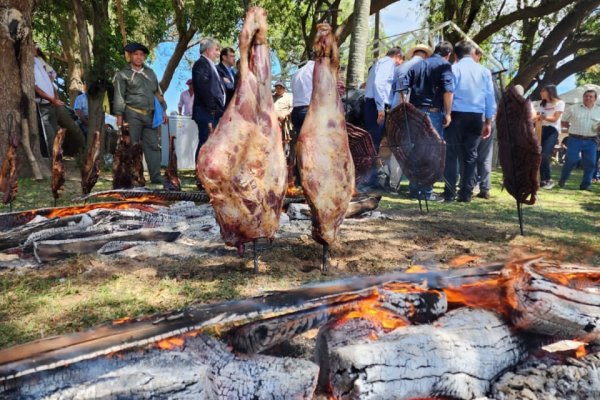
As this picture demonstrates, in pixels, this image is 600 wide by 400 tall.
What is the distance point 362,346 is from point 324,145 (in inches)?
71.4

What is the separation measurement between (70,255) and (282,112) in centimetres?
761

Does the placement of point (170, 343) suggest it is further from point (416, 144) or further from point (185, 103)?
point (185, 103)

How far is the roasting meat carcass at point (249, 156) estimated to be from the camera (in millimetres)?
3195

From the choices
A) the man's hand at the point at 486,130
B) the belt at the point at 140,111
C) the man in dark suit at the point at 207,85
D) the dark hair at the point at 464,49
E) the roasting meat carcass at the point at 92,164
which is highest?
Result: the dark hair at the point at 464,49

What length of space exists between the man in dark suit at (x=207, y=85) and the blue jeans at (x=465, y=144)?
4142mm

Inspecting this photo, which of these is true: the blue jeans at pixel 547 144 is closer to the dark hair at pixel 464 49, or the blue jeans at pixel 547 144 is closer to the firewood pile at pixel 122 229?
the dark hair at pixel 464 49

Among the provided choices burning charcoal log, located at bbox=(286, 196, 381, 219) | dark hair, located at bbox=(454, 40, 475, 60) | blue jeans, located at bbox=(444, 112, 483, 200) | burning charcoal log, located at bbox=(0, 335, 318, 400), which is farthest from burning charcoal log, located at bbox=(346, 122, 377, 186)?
burning charcoal log, located at bbox=(0, 335, 318, 400)

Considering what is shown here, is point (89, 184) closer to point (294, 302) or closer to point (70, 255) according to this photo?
point (70, 255)

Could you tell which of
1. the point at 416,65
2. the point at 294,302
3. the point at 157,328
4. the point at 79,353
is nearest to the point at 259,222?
the point at 294,302

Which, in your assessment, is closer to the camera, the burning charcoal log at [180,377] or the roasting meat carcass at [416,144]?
the burning charcoal log at [180,377]

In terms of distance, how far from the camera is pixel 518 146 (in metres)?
5.17

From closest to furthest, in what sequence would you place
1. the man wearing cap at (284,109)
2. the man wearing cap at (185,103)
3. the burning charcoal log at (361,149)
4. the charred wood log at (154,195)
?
the charred wood log at (154,195)
the burning charcoal log at (361,149)
the man wearing cap at (284,109)
the man wearing cap at (185,103)

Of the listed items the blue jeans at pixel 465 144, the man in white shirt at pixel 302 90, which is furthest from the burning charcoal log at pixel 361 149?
the blue jeans at pixel 465 144

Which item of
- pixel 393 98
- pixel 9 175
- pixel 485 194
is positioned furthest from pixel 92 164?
pixel 485 194
